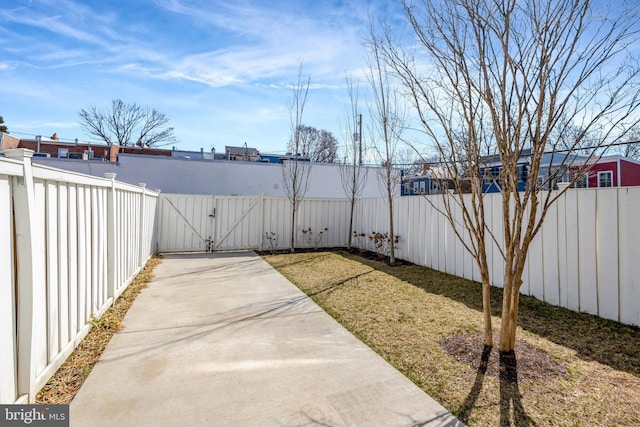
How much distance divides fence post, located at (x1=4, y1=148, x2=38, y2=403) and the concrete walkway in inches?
14.9

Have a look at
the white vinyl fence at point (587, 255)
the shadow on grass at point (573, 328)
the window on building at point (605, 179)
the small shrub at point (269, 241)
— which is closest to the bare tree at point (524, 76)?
the shadow on grass at point (573, 328)

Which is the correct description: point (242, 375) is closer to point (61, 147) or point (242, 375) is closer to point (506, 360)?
point (506, 360)

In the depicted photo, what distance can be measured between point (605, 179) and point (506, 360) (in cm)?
1501

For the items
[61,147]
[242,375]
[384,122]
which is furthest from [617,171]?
[61,147]

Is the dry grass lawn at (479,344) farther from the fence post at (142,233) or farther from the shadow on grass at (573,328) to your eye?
the fence post at (142,233)

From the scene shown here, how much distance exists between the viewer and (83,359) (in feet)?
8.63

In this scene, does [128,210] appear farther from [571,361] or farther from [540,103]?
[571,361]

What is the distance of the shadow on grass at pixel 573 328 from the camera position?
9.15ft

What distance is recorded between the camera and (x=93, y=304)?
3.25 m

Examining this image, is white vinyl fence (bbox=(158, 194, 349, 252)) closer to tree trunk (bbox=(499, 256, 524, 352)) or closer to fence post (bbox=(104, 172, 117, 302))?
fence post (bbox=(104, 172, 117, 302))

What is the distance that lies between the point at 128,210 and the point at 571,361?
5674 millimetres

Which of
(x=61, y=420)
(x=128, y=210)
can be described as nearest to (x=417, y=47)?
(x=61, y=420)

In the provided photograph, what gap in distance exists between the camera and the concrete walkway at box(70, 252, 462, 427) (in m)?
1.94

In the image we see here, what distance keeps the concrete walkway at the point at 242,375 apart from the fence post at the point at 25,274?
377 mm
